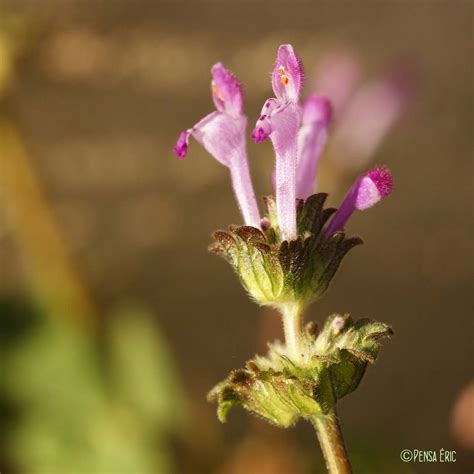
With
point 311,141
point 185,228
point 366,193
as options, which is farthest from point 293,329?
point 185,228

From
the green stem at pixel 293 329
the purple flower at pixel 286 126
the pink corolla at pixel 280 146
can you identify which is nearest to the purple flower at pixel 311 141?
the pink corolla at pixel 280 146

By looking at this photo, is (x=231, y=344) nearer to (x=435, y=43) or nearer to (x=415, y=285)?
(x=415, y=285)

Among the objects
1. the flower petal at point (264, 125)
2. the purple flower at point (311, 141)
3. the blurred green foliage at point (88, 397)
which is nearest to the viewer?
the flower petal at point (264, 125)

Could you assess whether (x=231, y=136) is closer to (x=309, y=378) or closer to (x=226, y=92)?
(x=226, y=92)

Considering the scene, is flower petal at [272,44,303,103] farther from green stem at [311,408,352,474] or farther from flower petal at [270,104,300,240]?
green stem at [311,408,352,474]

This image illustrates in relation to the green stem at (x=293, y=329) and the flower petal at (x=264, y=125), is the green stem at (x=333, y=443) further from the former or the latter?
the flower petal at (x=264, y=125)

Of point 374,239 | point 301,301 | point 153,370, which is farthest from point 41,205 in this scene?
point 301,301

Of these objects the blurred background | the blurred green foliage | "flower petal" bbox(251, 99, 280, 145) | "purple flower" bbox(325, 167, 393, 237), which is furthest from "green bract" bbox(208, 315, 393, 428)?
the blurred green foliage
